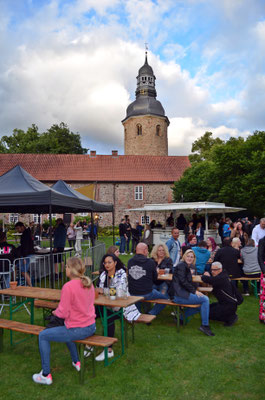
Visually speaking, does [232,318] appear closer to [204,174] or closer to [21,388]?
[21,388]

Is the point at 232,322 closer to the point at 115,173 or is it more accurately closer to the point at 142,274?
the point at 142,274

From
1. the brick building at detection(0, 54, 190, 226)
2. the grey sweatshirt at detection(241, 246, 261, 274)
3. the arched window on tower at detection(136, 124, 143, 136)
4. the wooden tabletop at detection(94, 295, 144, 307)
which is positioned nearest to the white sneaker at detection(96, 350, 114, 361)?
the wooden tabletop at detection(94, 295, 144, 307)

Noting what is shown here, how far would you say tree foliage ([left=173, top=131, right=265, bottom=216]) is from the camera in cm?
2261

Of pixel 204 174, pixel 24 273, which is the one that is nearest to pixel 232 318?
pixel 24 273

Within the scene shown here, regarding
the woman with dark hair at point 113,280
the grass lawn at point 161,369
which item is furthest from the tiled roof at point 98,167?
the woman with dark hair at point 113,280

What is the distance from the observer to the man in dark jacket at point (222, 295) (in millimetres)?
5629

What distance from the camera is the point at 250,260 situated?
7.67 m

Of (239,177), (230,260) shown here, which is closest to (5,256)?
(230,260)

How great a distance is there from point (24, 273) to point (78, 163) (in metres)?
29.4

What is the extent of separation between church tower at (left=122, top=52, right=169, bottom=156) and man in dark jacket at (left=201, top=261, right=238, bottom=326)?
127 feet

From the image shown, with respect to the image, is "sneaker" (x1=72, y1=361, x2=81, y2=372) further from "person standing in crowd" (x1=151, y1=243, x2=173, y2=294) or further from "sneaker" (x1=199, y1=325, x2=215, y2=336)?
"person standing in crowd" (x1=151, y1=243, x2=173, y2=294)

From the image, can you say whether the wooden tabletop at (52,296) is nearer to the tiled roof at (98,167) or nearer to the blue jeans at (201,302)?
the blue jeans at (201,302)

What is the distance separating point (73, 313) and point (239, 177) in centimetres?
2205

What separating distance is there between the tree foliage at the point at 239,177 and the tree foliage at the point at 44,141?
2512 cm
